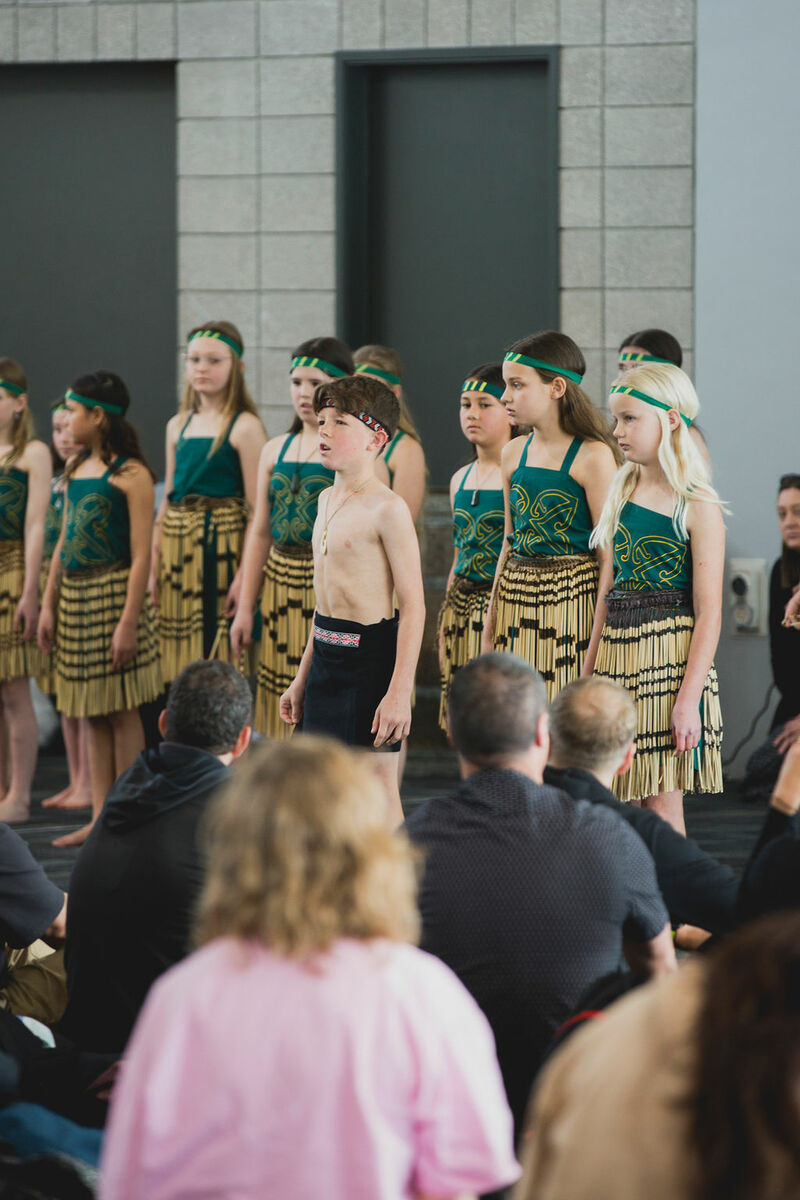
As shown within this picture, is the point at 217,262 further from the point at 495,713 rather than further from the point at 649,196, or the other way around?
the point at 495,713

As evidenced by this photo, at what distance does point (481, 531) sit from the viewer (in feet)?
15.0

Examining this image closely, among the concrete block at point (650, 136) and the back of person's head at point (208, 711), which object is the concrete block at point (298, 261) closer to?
the concrete block at point (650, 136)

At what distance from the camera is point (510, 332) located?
675 cm

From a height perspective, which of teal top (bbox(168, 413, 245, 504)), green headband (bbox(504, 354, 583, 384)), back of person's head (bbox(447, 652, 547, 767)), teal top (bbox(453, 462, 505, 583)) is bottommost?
back of person's head (bbox(447, 652, 547, 767))

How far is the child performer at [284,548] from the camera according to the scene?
4754 millimetres

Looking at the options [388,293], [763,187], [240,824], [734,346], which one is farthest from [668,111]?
[240,824]

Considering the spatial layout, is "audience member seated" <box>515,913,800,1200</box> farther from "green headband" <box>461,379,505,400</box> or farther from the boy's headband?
the boy's headband

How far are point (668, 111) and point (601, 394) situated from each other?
1.18 metres

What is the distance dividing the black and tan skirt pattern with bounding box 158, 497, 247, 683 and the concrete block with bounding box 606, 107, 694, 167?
238cm

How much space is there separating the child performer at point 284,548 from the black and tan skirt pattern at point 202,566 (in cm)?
28

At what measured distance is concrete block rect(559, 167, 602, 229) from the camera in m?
6.34

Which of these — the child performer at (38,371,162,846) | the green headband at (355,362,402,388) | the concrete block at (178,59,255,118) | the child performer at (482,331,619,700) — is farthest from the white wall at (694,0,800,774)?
the child performer at (38,371,162,846)

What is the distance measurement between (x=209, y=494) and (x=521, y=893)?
3.30m

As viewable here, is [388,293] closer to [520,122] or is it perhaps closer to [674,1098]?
[520,122]
